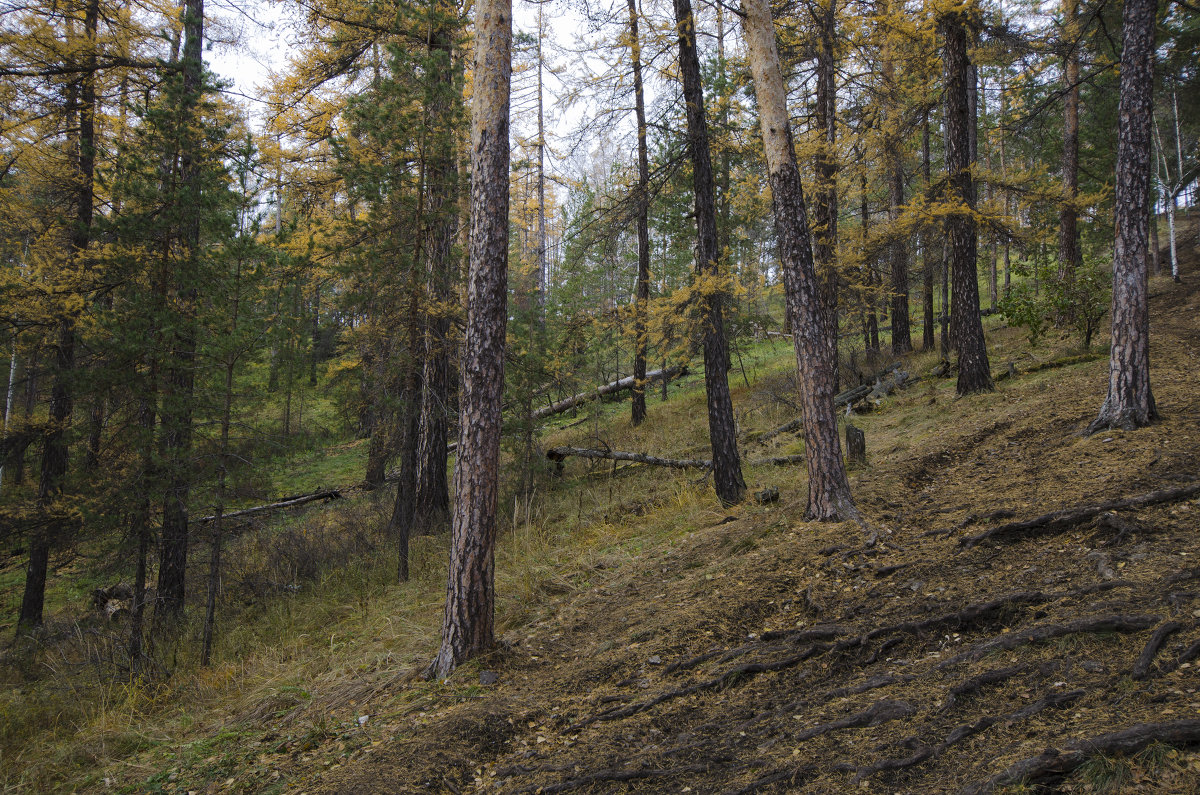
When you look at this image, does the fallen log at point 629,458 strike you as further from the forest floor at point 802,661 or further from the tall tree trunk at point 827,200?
the tall tree trunk at point 827,200

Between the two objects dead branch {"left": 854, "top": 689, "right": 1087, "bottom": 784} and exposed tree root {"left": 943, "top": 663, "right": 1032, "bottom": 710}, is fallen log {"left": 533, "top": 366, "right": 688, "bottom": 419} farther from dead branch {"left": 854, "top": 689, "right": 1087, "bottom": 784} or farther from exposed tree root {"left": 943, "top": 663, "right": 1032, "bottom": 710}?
dead branch {"left": 854, "top": 689, "right": 1087, "bottom": 784}

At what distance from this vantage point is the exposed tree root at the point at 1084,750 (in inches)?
78.0

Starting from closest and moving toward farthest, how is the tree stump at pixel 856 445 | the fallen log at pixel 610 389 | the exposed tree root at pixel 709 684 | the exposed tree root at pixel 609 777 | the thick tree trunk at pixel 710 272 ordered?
the exposed tree root at pixel 609 777 → the exposed tree root at pixel 709 684 → the tree stump at pixel 856 445 → the thick tree trunk at pixel 710 272 → the fallen log at pixel 610 389

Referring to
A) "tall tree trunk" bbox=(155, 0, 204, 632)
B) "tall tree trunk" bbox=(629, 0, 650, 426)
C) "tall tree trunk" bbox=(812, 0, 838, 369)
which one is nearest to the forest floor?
"tall tree trunk" bbox=(155, 0, 204, 632)

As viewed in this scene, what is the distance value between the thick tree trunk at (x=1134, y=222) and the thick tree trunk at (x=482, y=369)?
6.35m

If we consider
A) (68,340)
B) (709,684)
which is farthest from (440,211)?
(709,684)

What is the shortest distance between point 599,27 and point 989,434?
7.38m

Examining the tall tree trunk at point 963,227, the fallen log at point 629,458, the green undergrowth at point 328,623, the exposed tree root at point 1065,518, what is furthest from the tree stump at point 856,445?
the tall tree trunk at point 963,227

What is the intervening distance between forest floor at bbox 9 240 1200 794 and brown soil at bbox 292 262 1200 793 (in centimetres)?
2

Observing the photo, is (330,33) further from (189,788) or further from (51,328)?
(189,788)

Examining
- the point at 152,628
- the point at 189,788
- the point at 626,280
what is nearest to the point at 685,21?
the point at 189,788

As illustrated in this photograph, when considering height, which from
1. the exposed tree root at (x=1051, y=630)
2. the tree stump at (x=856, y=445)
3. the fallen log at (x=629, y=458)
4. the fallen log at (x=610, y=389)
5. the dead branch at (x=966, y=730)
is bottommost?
the dead branch at (x=966, y=730)

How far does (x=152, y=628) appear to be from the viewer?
778 cm

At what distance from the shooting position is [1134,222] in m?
6.20
